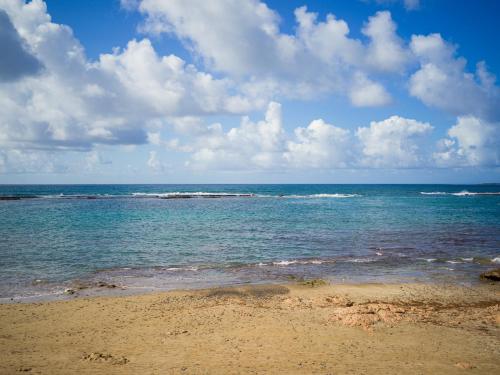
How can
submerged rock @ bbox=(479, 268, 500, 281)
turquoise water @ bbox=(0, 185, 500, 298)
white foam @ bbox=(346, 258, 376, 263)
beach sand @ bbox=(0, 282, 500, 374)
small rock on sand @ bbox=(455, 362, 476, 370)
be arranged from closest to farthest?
small rock on sand @ bbox=(455, 362, 476, 370), beach sand @ bbox=(0, 282, 500, 374), submerged rock @ bbox=(479, 268, 500, 281), turquoise water @ bbox=(0, 185, 500, 298), white foam @ bbox=(346, 258, 376, 263)

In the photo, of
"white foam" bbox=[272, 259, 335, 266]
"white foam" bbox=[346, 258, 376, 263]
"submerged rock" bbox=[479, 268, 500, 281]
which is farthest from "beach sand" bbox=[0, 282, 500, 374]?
"white foam" bbox=[346, 258, 376, 263]

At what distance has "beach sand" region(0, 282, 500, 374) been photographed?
8.42m

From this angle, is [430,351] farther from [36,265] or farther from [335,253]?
[36,265]

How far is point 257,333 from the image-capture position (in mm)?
10312

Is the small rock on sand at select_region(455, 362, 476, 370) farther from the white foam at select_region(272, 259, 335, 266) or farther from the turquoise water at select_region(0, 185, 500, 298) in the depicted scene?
the white foam at select_region(272, 259, 335, 266)

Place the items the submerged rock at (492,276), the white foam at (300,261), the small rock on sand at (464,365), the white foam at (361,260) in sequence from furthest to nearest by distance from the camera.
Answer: the white foam at (361,260)
the white foam at (300,261)
the submerged rock at (492,276)
the small rock on sand at (464,365)

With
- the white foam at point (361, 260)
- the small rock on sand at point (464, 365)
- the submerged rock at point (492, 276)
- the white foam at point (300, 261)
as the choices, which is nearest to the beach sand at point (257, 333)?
the small rock on sand at point (464, 365)

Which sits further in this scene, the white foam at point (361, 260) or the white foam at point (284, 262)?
the white foam at point (361, 260)

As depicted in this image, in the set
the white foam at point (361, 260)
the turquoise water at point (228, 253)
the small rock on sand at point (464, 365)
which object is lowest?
the white foam at point (361, 260)

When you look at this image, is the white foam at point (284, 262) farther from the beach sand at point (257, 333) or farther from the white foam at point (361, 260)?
the beach sand at point (257, 333)

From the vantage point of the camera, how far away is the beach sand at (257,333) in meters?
8.42

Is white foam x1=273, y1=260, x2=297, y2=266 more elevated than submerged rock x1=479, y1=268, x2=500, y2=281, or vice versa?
submerged rock x1=479, y1=268, x2=500, y2=281

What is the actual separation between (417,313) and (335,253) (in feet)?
37.9

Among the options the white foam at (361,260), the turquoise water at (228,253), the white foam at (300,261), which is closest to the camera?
the turquoise water at (228,253)
